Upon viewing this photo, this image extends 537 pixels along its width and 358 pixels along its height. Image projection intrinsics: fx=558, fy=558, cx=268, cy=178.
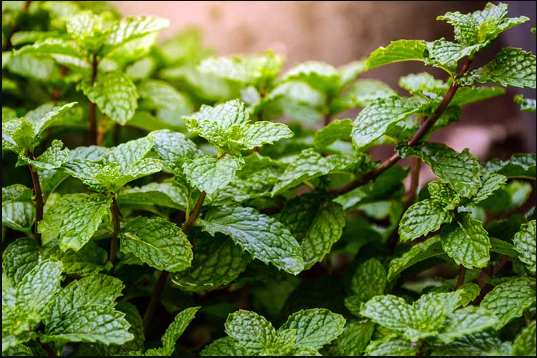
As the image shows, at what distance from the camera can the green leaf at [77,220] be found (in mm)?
745

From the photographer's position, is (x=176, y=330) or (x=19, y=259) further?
(x=19, y=259)

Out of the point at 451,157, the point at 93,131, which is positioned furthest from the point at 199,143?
the point at 451,157

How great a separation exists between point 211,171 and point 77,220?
196 millimetres

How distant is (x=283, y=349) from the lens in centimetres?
72

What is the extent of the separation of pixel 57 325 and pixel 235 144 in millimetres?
340

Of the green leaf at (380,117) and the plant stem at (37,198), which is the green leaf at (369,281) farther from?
the plant stem at (37,198)

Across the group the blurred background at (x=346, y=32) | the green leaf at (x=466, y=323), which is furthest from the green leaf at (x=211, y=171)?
the blurred background at (x=346, y=32)

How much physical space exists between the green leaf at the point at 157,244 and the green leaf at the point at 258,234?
5cm

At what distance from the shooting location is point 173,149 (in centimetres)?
86

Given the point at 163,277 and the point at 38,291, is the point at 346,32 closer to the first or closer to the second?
the point at 163,277

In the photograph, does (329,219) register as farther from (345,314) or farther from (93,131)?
(93,131)

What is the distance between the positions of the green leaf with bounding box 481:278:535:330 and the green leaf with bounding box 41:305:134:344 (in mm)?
463

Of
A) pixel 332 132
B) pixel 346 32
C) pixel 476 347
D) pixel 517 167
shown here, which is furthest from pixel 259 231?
pixel 346 32

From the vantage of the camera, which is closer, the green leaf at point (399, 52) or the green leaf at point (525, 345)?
the green leaf at point (525, 345)
